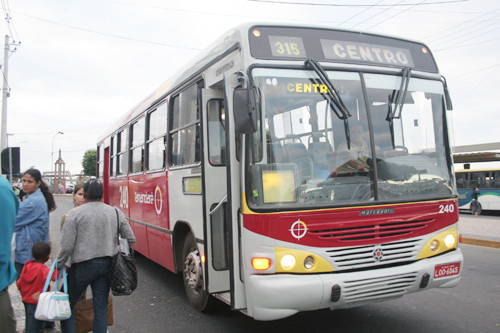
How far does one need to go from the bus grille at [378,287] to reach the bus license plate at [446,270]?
0.29 metres

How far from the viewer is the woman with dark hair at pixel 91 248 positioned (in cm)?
391

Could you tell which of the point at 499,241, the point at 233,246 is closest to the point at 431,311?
the point at 233,246

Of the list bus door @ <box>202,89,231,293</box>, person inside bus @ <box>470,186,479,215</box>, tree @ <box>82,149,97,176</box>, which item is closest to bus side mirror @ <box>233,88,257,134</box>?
bus door @ <box>202,89,231,293</box>

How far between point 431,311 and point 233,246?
2831 millimetres

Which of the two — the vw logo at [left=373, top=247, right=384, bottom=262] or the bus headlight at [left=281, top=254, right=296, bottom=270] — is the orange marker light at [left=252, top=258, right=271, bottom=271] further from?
the vw logo at [left=373, top=247, right=384, bottom=262]

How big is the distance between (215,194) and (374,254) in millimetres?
1675

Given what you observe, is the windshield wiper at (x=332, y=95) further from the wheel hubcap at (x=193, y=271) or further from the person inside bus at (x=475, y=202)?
the person inside bus at (x=475, y=202)

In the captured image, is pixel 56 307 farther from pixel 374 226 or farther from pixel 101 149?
pixel 101 149

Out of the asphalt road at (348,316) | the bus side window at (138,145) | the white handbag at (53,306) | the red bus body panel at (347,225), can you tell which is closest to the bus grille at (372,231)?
the red bus body panel at (347,225)

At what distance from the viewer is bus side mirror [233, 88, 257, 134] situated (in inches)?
150

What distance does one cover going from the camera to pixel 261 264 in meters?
3.90

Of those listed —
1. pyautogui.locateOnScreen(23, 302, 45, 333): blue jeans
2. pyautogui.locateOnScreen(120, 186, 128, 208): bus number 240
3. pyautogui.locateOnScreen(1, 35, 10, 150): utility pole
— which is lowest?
pyautogui.locateOnScreen(23, 302, 45, 333): blue jeans

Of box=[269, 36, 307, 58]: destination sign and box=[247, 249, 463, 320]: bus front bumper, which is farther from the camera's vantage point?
box=[269, 36, 307, 58]: destination sign

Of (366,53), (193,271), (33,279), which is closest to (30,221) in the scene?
(33,279)
